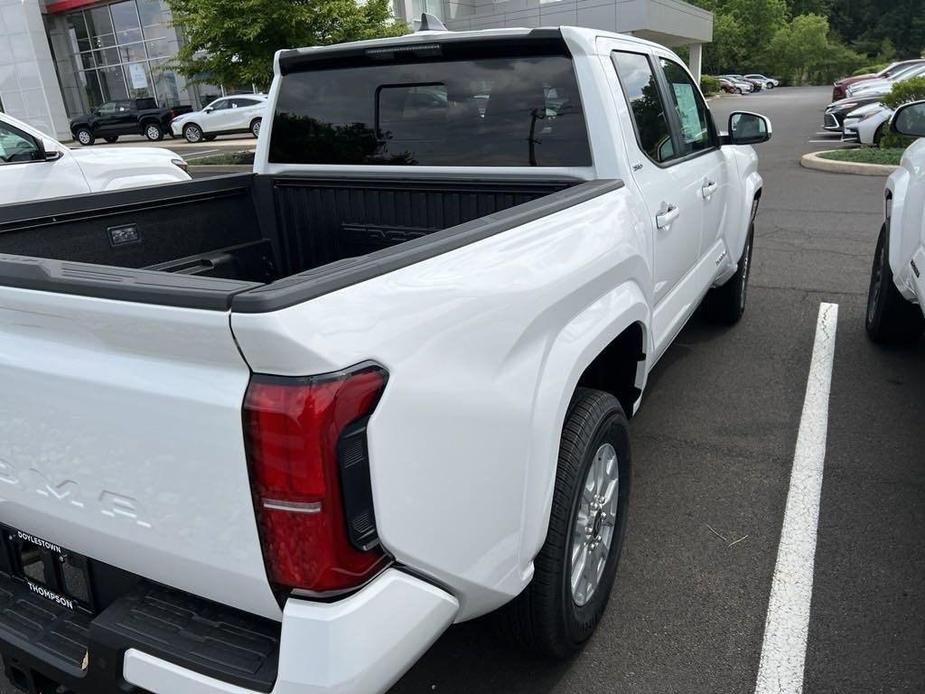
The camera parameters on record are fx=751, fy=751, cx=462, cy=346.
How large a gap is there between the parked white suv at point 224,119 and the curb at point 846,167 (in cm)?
1972

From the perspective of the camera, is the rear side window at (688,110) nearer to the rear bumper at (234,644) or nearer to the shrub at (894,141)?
the rear bumper at (234,644)

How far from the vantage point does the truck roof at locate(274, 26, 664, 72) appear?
2.92m

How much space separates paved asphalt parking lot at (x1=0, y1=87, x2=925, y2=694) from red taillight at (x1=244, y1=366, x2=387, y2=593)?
112 cm

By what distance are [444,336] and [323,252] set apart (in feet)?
6.81

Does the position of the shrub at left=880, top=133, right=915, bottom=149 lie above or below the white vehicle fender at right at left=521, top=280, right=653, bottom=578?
below

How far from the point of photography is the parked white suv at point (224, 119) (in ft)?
90.4

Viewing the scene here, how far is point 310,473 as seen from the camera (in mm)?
1407

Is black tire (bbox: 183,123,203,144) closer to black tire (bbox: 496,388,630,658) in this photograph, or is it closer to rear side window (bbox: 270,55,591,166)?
rear side window (bbox: 270,55,591,166)

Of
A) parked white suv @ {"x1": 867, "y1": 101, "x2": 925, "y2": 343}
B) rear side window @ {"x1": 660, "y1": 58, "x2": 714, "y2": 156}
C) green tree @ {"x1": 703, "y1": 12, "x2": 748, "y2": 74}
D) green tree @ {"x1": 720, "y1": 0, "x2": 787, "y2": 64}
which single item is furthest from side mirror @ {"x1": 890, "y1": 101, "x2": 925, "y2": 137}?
green tree @ {"x1": 720, "y1": 0, "x2": 787, "y2": 64}

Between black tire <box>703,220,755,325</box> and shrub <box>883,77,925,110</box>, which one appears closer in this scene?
black tire <box>703,220,755,325</box>

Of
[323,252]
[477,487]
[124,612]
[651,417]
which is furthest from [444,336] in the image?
[651,417]

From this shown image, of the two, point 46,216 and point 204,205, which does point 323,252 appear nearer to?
point 204,205

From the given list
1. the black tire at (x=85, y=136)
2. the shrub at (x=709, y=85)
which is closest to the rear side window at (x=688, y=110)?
the black tire at (x=85, y=136)

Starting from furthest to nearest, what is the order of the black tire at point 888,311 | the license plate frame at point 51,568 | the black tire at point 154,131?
the black tire at point 154,131
the black tire at point 888,311
the license plate frame at point 51,568
